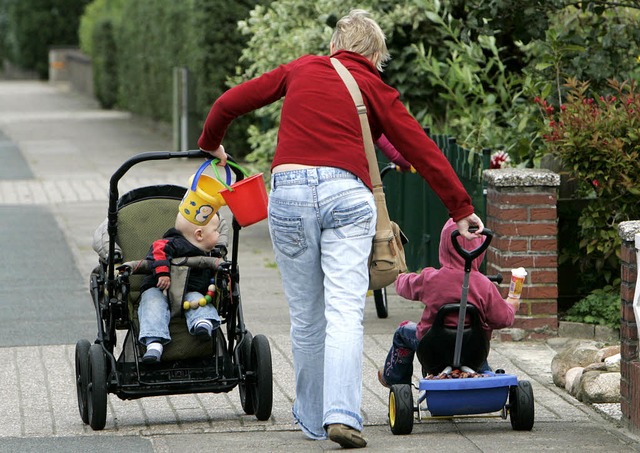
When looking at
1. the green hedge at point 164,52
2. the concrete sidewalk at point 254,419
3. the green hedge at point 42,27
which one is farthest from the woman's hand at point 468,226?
the green hedge at point 42,27

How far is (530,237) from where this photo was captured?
754cm

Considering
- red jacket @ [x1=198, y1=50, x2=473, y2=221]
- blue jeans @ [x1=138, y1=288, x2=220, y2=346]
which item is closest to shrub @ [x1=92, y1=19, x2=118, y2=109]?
blue jeans @ [x1=138, y1=288, x2=220, y2=346]

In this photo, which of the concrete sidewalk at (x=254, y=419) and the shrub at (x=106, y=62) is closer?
the concrete sidewalk at (x=254, y=419)

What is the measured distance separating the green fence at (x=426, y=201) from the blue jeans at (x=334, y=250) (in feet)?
9.98

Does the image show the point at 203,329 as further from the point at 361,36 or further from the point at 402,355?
the point at 361,36

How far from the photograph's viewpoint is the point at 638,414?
5.39 meters

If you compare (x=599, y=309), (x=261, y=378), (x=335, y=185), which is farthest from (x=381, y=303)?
(x=335, y=185)

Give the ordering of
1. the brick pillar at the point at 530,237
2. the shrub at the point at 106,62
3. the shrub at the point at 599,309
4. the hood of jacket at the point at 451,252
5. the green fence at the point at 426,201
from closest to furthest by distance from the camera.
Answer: the hood of jacket at the point at 451,252
the brick pillar at the point at 530,237
the shrub at the point at 599,309
the green fence at the point at 426,201
the shrub at the point at 106,62

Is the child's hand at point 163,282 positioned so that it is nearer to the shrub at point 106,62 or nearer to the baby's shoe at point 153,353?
the baby's shoe at point 153,353

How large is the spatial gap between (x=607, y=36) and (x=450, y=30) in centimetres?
132

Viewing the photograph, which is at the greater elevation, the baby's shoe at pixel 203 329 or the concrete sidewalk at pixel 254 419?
the baby's shoe at pixel 203 329

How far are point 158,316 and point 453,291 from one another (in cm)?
126

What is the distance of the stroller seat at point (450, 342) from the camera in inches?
209

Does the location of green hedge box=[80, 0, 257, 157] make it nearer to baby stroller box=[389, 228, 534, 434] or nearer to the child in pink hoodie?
the child in pink hoodie
